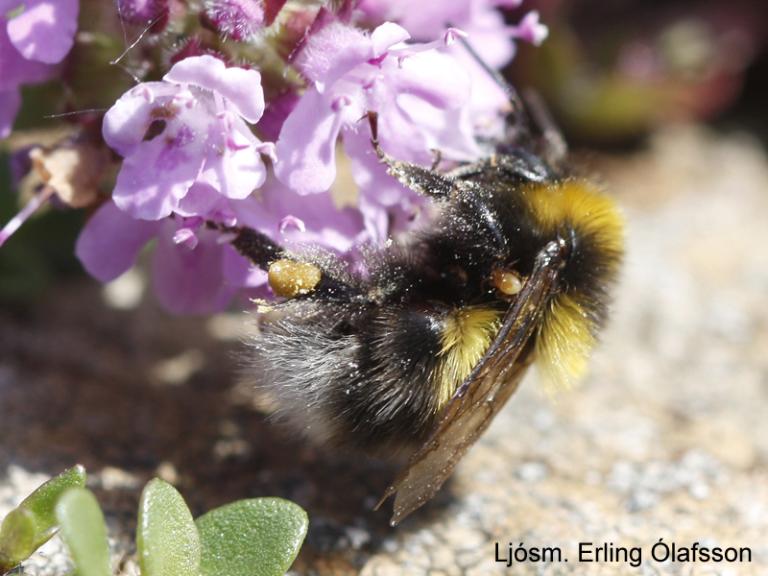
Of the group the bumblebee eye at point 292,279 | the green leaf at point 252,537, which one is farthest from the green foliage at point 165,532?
the bumblebee eye at point 292,279

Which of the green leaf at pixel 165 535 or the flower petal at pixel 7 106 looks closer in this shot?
the green leaf at pixel 165 535

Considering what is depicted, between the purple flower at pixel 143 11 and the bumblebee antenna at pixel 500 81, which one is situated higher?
the purple flower at pixel 143 11

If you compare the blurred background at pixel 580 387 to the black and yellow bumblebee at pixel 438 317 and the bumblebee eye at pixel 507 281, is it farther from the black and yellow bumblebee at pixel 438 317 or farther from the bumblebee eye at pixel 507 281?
the bumblebee eye at pixel 507 281

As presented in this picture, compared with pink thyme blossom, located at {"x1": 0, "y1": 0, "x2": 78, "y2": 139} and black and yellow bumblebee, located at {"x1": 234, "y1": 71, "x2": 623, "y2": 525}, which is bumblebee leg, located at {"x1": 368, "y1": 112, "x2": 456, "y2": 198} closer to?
black and yellow bumblebee, located at {"x1": 234, "y1": 71, "x2": 623, "y2": 525}

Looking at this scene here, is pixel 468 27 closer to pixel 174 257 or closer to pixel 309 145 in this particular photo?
pixel 309 145

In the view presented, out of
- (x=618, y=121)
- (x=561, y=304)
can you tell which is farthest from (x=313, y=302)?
(x=618, y=121)

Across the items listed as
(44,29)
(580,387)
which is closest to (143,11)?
(44,29)

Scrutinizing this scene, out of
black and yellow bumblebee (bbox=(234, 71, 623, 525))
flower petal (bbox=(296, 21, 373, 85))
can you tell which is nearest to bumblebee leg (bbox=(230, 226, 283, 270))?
black and yellow bumblebee (bbox=(234, 71, 623, 525))
